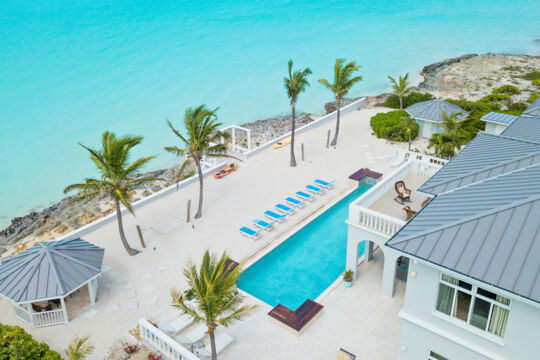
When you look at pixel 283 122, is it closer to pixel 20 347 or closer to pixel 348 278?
pixel 348 278

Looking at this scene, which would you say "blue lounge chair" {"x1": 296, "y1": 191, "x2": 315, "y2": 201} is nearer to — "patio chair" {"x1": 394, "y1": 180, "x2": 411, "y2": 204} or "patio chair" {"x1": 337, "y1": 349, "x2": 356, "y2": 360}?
"patio chair" {"x1": 394, "y1": 180, "x2": 411, "y2": 204}

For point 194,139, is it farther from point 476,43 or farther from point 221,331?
point 476,43

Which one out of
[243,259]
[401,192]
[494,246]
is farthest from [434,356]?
[243,259]

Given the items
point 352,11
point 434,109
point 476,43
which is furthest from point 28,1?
point 434,109

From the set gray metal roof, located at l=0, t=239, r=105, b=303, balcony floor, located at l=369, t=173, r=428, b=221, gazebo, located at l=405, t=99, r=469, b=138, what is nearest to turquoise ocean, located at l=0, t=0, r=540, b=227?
gray metal roof, located at l=0, t=239, r=105, b=303

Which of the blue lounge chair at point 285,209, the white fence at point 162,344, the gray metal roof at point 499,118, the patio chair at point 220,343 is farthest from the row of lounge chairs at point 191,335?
the gray metal roof at point 499,118

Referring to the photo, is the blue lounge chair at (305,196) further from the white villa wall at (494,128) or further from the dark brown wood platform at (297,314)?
the white villa wall at (494,128)
